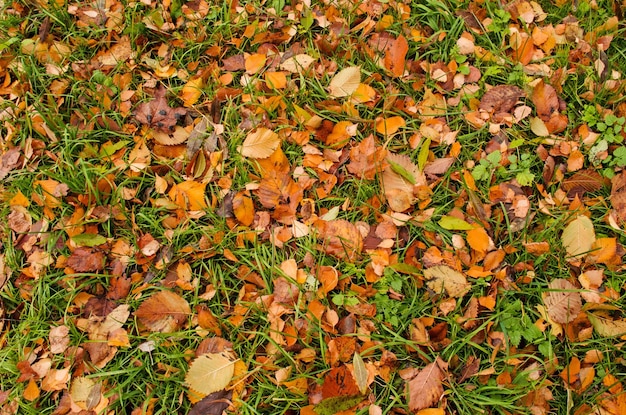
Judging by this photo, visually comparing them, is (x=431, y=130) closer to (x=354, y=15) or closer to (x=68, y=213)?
(x=354, y=15)

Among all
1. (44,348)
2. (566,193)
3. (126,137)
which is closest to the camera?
(44,348)

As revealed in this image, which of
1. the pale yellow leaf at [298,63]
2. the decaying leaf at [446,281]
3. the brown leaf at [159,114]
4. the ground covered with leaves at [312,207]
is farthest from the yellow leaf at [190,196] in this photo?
the decaying leaf at [446,281]

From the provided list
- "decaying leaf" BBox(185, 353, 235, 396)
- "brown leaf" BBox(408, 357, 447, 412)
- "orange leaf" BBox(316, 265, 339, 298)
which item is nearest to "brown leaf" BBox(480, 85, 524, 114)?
"orange leaf" BBox(316, 265, 339, 298)

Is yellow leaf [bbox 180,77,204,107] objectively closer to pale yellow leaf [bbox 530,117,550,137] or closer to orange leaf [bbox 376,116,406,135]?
orange leaf [bbox 376,116,406,135]

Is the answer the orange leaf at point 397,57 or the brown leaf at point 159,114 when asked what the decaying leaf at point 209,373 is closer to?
the brown leaf at point 159,114

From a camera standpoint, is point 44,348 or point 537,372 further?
point 44,348

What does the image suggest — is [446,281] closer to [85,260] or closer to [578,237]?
[578,237]

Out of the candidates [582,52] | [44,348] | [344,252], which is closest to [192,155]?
[344,252]
